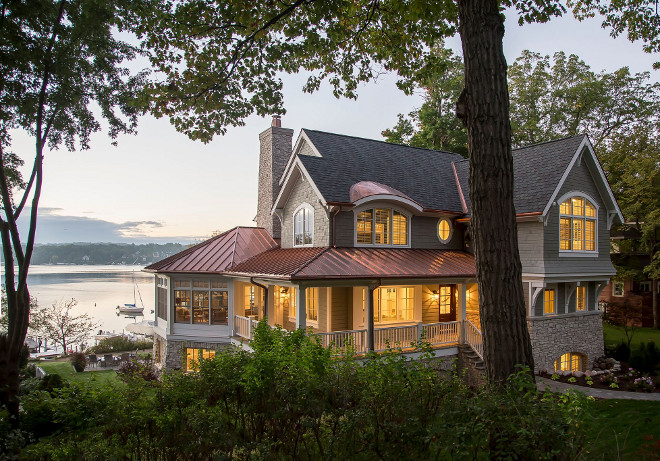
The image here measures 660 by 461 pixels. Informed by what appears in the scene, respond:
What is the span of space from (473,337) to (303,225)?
770 cm

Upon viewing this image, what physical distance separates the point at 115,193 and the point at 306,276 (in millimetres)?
132273

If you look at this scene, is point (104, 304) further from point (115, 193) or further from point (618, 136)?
point (618, 136)

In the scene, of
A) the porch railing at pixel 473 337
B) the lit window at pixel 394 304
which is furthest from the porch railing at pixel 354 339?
the porch railing at pixel 473 337

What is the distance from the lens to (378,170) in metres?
18.0

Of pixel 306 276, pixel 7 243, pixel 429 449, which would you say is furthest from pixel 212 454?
pixel 7 243

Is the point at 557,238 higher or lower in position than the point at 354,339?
higher

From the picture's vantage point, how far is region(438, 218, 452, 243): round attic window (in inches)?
705

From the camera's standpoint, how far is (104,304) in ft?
298

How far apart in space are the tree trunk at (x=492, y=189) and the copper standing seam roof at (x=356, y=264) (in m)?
7.80

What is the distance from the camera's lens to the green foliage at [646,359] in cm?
1599

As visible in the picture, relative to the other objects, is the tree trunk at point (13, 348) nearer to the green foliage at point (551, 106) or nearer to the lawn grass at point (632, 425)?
the lawn grass at point (632, 425)

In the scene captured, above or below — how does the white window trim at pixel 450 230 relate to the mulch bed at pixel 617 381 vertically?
above

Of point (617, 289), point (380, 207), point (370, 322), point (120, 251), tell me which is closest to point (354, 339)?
point (370, 322)

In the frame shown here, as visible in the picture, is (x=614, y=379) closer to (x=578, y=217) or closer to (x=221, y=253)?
(x=578, y=217)
